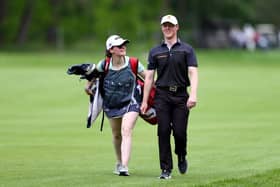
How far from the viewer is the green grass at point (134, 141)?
1202 centimetres

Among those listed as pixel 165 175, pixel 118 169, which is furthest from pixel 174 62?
pixel 118 169

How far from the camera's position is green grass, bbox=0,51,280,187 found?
12016 millimetres

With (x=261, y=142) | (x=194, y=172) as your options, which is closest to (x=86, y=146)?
(x=261, y=142)

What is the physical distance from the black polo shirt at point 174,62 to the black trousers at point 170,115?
0.47 feet

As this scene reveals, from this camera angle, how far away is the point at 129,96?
12461 millimetres

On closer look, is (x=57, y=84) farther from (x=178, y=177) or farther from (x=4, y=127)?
(x=178, y=177)

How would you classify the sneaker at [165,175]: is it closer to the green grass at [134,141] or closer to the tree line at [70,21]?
the green grass at [134,141]

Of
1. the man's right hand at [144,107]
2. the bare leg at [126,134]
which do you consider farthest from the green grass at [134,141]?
the man's right hand at [144,107]

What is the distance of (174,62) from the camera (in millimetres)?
11820

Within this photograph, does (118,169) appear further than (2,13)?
No

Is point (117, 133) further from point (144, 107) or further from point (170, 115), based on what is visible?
point (170, 115)

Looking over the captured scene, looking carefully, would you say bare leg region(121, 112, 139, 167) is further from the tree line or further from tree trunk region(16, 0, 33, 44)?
tree trunk region(16, 0, 33, 44)

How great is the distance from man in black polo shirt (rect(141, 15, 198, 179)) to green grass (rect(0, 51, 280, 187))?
0.54m

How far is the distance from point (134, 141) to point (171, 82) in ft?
21.3
